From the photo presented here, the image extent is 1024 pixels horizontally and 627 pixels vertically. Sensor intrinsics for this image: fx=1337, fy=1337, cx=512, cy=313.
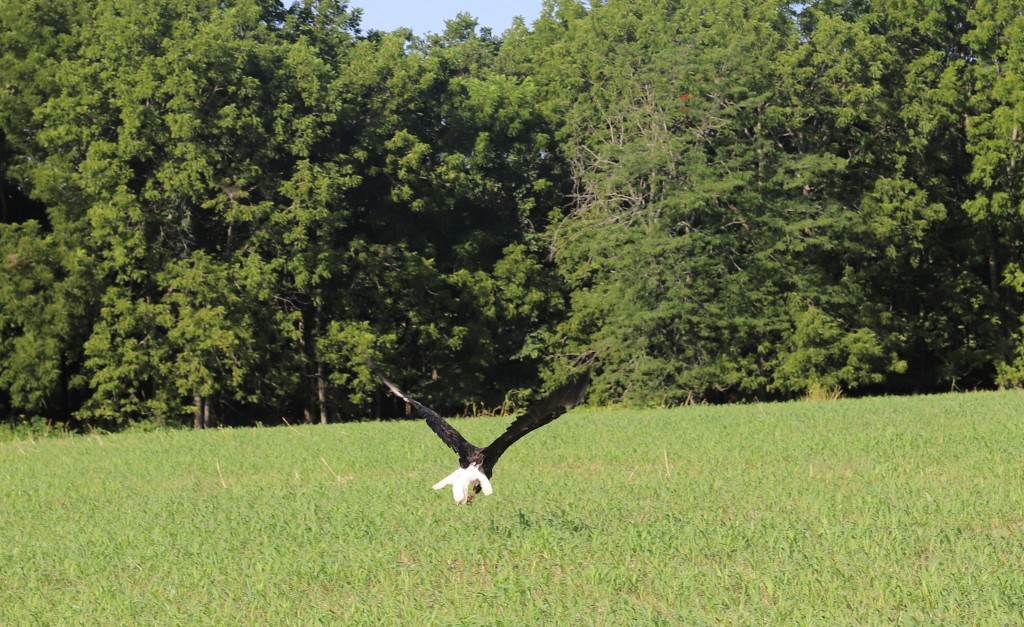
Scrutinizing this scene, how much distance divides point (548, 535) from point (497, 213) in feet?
102

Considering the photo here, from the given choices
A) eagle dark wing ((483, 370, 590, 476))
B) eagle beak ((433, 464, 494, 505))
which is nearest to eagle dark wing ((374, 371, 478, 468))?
eagle beak ((433, 464, 494, 505))

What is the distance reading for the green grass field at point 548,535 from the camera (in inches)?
340

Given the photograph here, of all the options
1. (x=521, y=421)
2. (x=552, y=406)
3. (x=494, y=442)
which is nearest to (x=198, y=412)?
(x=494, y=442)

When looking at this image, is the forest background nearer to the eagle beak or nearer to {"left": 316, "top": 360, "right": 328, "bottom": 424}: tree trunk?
{"left": 316, "top": 360, "right": 328, "bottom": 424}: tree trunk

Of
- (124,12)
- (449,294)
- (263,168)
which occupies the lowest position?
(449,294)

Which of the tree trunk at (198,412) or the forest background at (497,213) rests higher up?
the forest background at (497,213)

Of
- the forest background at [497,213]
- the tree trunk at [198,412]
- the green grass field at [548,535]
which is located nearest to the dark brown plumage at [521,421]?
the green grass field at [548,535]

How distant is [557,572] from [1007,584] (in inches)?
121

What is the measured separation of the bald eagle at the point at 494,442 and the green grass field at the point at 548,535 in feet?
1.77

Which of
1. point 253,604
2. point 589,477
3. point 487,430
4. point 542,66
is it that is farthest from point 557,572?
point 542,66

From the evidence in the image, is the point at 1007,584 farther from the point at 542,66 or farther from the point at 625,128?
the point at 542,66

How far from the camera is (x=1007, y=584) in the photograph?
28.5 feet

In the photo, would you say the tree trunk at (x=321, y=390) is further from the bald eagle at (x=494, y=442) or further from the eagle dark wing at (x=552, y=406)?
the eagle dark wing at (x=552, y=406)

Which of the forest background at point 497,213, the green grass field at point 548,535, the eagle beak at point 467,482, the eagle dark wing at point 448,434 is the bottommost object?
the green grass field at point 548,535
